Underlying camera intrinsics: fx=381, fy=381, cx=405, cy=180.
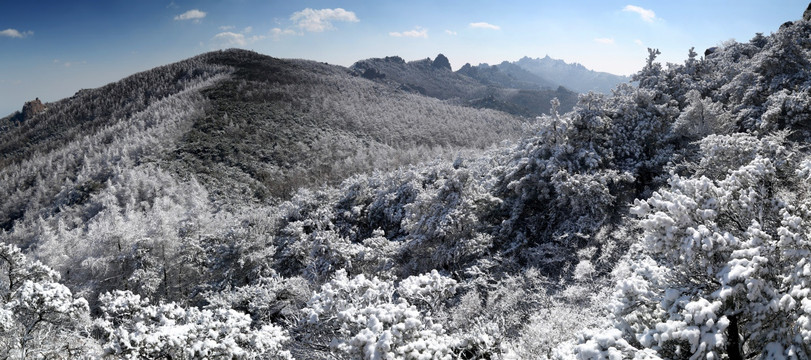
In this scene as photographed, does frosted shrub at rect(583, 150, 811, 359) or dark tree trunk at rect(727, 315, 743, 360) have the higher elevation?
frosted shrub at rect(583, 150, 811, 359)

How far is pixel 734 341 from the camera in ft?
18.2

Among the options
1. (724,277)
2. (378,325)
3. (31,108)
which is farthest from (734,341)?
(31,108)

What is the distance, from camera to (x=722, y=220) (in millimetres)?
6559

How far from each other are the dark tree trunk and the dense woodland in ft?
0.08

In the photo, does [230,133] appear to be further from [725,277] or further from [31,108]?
[31,108]

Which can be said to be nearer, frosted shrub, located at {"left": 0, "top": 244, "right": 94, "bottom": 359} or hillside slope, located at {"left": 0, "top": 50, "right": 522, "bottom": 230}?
frosted shrub, located at {"left": 0, "top": 244, "right": 94, "bottom": 359}

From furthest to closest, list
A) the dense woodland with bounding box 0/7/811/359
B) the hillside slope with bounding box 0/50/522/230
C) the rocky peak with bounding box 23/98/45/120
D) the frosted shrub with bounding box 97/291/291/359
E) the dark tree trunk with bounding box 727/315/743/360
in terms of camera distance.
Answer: the rocky peak with bounding box 23/98/45/120, the hillside slope with bounding box 0/50/522/230, the frosted shrub with bounding box 97/291/291/359, the dense woodland with bounding box 0/7/811/359, the dark tree trunk with bounding box 727/315/743/360

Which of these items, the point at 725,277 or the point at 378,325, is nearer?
the point at 725,277

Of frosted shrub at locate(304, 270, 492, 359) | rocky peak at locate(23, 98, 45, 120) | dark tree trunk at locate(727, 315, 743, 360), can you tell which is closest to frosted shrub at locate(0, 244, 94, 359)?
frosted shrub at locate(304, 270, 492, 359)

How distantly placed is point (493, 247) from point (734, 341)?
14.6 meters

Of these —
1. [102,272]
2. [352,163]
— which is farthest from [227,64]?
[102,272]

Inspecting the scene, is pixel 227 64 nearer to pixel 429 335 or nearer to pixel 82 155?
pixel 82 155

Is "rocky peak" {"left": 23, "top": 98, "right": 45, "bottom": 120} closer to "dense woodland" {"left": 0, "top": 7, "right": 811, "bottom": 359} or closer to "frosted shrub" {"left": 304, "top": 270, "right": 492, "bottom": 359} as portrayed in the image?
"dense woodland" {"left": 0, "top": 7, "right": 811, "bottom": 359}

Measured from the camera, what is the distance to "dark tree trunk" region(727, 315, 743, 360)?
548cm
